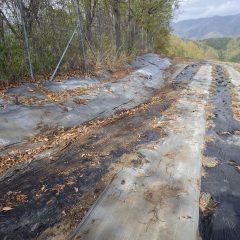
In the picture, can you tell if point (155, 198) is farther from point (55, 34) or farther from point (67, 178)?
point (55, 34)

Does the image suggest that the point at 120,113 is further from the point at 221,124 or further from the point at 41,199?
the point at 41,199

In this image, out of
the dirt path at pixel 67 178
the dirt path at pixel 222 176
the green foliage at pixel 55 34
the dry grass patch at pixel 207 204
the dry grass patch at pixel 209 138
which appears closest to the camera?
the dirt path at pixel 222 176

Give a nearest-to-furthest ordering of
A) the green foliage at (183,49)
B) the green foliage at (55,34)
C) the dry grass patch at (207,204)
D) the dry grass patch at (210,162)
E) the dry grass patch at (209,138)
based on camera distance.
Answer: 1. the dry grass patch at (207,204)
2. the dry grass patch at (210,162)
3. the dry grass patch at (209,138)
4. the green foliage at (55,34)
5. the green foliage at (183,49)

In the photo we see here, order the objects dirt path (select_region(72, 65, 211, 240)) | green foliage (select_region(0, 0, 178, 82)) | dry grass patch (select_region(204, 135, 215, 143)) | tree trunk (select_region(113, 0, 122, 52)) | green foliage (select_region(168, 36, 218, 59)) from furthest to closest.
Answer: green foliage (select_region(168, 36, 218, 59)), tree trunk (select_region(113, 0, 122, 52)), green foliage (select_region(0, 0, 178, 82)), dry grass patch (select_region(204, 135, 215, 143)), dirt path (select_region(72, 65, 211, 240))

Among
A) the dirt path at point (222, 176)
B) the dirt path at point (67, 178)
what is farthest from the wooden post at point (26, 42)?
the dirt path at point (222, 176)

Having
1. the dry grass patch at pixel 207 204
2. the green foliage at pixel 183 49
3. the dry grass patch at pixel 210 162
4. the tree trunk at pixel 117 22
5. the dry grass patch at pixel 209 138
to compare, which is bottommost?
the green foliage at pixel 183 49

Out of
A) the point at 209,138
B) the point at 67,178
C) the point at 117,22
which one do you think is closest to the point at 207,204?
the point at 67,178

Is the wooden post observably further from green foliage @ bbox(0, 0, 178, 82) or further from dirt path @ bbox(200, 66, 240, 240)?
dirt path @ bbox(200, 66, 240, 240)

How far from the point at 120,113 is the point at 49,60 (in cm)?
320

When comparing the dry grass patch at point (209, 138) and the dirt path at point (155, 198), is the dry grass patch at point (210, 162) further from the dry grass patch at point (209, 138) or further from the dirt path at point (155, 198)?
the dry grass patch at point (209, 138)

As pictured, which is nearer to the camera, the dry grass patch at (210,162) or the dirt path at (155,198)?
the dirt path at (155,198)

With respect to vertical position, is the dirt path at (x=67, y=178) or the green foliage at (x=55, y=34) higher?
the green foliage at (x=55, y=34)

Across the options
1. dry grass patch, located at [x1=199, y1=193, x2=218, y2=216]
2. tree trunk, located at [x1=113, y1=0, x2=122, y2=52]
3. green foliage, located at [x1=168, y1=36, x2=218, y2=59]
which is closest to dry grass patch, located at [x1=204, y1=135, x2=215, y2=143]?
dry grass patch, located at [x1=199, y1=193, x2=218, y2=216]

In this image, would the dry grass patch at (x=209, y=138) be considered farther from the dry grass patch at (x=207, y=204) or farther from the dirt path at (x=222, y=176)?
the dry grass patch at (x=207, y=204)
